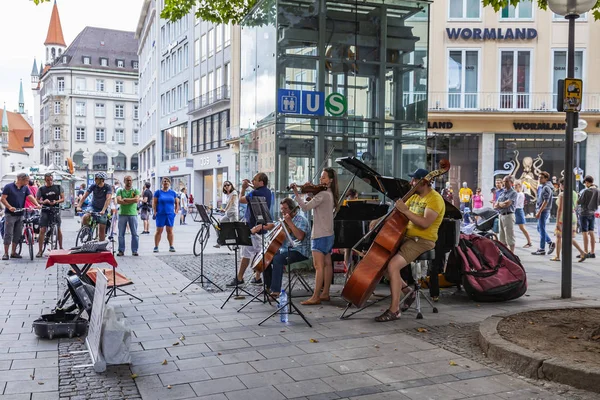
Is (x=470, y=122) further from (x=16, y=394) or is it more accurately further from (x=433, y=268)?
(x=16, y=394)

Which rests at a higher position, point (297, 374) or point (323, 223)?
point (323, 223)

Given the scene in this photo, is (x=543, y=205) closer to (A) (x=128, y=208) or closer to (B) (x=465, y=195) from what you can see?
(A) (x=128, y=208)

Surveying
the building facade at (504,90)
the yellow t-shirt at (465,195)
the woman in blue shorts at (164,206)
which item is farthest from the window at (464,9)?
the woman in blue shorts at (164,206)

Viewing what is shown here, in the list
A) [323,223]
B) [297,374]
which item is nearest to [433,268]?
[323,223]

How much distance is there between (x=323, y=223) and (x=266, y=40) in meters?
5.09

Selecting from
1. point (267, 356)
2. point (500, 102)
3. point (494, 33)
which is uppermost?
point (494, 33)

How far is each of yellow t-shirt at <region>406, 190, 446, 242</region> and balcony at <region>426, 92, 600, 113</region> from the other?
22.8 metres

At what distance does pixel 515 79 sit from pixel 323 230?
24153 mm

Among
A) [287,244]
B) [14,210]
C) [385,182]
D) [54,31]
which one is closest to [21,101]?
[54,31]

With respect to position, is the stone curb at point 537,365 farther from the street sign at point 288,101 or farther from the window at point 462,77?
the window at point 462,77

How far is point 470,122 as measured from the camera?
29422 mm

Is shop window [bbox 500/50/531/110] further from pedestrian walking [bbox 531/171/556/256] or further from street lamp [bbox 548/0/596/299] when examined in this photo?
street lamp [bbox 548/0/596/299]

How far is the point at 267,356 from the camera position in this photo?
5.66 metres

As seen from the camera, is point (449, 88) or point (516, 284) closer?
point (516, 284)
